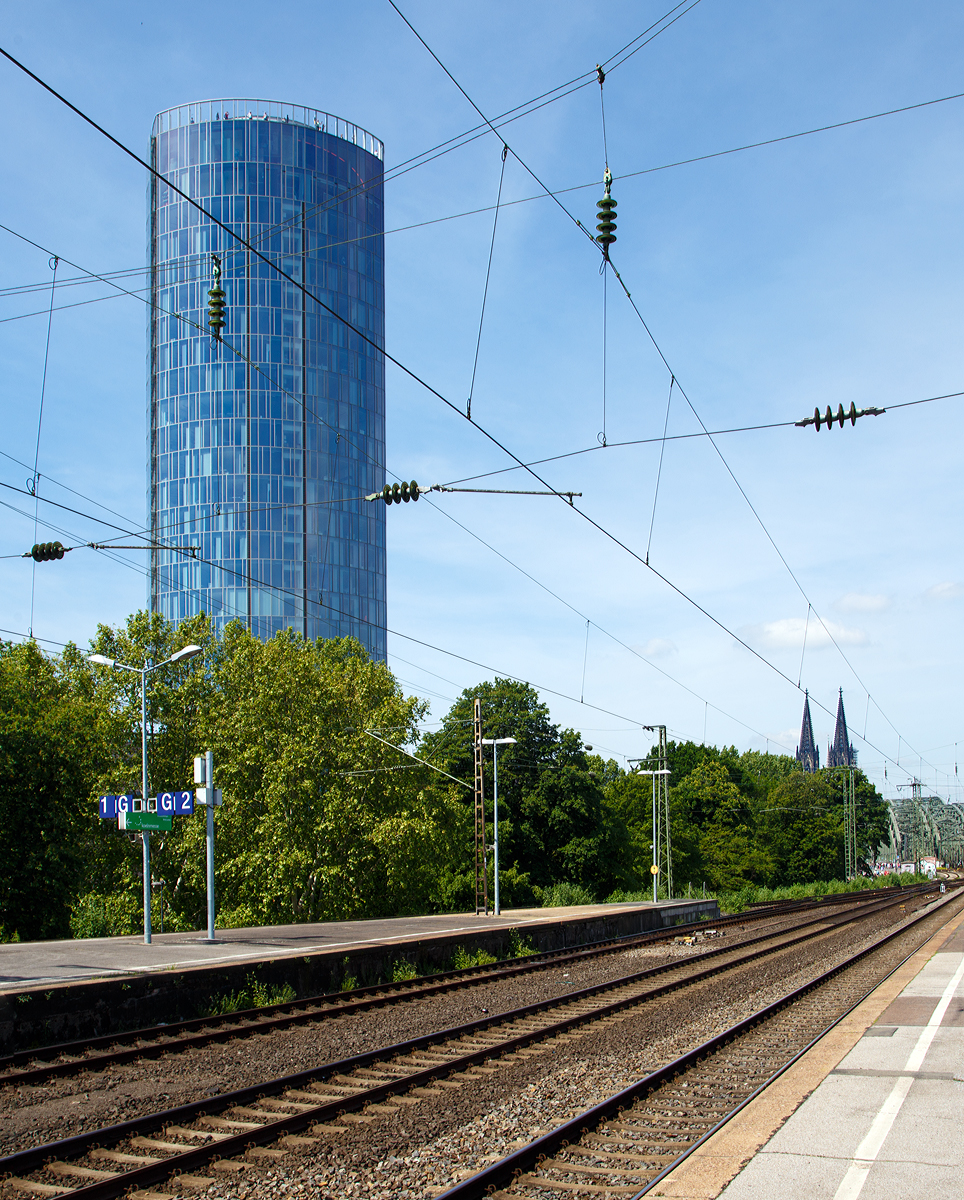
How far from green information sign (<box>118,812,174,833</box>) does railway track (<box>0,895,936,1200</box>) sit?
9423 millimetres

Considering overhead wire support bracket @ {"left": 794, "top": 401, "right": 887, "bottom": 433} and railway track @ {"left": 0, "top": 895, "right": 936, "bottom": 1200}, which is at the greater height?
overhead wire support bracket @ {"left": 794, "top": 401, "right": 887, "bottom": 433}

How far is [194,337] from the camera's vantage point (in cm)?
10156

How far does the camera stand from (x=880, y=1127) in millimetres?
8180

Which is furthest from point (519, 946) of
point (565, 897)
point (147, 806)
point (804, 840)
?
point (804, 840)

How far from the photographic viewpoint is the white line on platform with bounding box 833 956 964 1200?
264 inches

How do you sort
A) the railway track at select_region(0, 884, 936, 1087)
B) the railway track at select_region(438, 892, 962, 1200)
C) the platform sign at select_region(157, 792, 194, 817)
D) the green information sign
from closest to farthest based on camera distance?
the railway track at select_region(438, 892, 962, 1200), the railway track at select_region(0, 884, 936, 1087), the green information sign, the platform sign at select_region(157, 792, 194, 817)

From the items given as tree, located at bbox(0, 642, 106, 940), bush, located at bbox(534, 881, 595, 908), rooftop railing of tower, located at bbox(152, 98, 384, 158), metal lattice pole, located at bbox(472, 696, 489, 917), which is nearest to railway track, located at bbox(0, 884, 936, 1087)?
metal lattice pole, located at bbox(472, 696, 489, 917)

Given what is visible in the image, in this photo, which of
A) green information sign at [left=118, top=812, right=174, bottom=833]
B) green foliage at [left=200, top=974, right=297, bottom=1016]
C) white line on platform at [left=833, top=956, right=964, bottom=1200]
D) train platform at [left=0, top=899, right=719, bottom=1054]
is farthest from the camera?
green information sign at [left=118, top=812, right=174, bottom=833]

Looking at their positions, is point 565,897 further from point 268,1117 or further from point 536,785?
point 268,1117

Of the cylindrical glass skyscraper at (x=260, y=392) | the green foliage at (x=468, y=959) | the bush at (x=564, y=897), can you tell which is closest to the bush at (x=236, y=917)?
the bush at (x=564, y=897)

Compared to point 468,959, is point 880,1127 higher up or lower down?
higher up

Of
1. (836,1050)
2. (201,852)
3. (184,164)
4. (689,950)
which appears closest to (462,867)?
(201,852)

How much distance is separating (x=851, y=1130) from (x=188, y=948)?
15.8 meters

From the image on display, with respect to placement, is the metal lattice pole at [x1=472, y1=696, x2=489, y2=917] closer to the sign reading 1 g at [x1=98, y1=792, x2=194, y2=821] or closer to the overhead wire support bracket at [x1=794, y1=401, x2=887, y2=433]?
the sign reading 1 g at [x1=98, y1=792, x2=194, y2=821]
